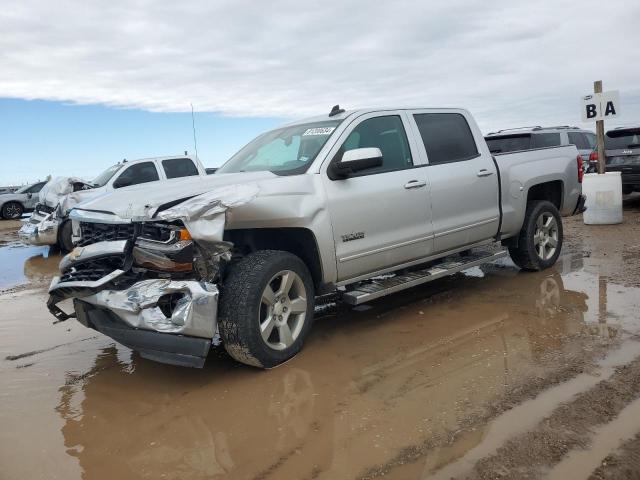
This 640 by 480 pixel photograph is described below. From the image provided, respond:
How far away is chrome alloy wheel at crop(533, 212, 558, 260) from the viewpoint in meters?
7.02

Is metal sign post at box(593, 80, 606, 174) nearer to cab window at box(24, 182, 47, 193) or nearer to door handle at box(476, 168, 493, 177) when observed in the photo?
door handle at box(476, 168, 493, 177)

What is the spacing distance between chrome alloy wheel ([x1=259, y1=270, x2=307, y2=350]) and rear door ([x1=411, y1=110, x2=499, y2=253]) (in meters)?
1.74

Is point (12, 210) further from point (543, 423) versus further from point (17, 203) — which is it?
point (543, 423)

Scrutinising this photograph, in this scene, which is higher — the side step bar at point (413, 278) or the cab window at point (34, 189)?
the cab window at point (34, 189)

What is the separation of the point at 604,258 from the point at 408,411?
5.52m

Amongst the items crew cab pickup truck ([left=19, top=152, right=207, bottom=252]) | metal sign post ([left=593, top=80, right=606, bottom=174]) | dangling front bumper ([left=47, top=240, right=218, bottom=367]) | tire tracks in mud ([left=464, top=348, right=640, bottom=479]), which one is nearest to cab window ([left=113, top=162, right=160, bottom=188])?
crew cab pickup truck ([left=19, top=152, right=207, bottom=252])

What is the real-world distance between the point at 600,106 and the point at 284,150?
25.5 feet

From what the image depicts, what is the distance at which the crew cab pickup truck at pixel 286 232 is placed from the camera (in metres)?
3.89

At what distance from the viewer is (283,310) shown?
14.4 ft

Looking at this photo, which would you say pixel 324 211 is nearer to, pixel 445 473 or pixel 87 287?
pixel 87 287

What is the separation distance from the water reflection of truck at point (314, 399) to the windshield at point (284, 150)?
158 cm

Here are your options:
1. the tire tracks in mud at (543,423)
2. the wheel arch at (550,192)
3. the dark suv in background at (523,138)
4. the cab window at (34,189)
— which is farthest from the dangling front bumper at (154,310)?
the cab window at (34,189)

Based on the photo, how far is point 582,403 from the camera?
3.46 metres

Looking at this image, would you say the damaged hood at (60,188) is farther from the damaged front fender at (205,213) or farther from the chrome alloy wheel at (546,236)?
the chrome alloy wheel at (546,236)
